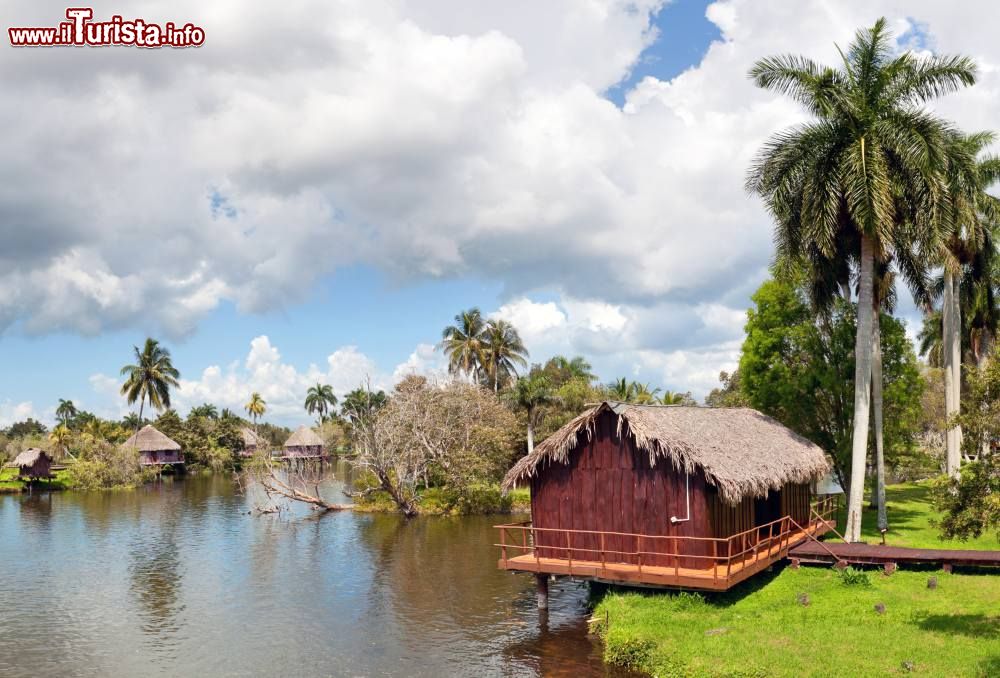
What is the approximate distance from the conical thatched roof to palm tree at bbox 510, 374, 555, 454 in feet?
167

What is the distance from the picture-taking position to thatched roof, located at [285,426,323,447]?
107 m

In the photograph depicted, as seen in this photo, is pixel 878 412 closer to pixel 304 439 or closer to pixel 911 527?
pixel 911 527

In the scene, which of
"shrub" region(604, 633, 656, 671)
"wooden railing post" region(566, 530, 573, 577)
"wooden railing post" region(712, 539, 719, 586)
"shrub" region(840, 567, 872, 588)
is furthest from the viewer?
"wooden railing post" region(566, 530, 573, 577)

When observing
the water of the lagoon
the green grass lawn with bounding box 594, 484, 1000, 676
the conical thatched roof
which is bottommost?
the water of the lagoon

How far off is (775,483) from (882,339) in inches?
714

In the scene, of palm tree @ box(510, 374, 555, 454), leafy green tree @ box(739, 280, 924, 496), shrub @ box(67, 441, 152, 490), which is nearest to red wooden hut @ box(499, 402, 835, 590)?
leafy green tree @ box(739, 280, 924, 496)

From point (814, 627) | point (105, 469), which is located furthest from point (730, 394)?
point (105, 469)

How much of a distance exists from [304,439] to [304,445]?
970 millimetres

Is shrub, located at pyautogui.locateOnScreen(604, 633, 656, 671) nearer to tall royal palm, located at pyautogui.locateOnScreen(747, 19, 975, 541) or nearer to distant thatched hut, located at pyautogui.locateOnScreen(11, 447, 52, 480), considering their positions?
Answer: tall royal palm, located at pyautogui.locateOnScreen(747, 19, 975, 541)

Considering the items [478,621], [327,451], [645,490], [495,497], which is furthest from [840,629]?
Result: [327,451]

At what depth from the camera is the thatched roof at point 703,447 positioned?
72.7ft

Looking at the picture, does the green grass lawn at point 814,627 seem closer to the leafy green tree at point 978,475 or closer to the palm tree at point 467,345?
the leafy green tree at point 978,475

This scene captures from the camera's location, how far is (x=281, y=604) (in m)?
28.1

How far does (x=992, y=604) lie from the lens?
20141 mm
